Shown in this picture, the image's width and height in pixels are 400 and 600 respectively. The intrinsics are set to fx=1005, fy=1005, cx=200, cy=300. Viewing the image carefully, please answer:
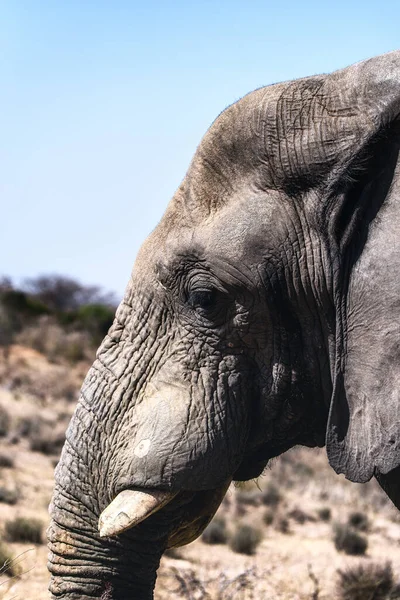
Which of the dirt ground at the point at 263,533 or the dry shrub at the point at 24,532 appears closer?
the dirt ground at the point at 263,533

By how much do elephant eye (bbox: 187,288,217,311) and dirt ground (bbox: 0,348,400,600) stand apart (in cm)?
102

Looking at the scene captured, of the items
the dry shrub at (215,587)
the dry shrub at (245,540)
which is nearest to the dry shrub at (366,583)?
the dry shrub at (215,587)

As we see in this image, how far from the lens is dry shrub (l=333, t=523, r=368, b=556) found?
373 inches

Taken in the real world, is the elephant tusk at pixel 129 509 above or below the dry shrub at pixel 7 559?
below

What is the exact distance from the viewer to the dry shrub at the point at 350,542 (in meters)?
9.48

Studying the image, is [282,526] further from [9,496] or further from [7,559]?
[7,559]

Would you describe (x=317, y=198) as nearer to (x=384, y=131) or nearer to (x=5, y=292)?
(x=384, y=131)

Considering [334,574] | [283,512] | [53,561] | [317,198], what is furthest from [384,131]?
[283,512]

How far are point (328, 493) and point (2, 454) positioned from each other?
13.8 feet

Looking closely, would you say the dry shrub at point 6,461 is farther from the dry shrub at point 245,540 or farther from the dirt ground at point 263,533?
the dry shrub at point 245,540

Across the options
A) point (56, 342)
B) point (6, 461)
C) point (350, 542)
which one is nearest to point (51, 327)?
point (56, 342)

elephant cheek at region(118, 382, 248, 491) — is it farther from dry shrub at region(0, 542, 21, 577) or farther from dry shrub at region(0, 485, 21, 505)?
dry shrub at region(0, 485, 21, 505)

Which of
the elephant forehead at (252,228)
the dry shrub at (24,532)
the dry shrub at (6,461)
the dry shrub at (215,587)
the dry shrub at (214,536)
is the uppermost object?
the dry shrub at (6,461)

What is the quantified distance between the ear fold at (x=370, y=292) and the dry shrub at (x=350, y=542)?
20.6 ft
